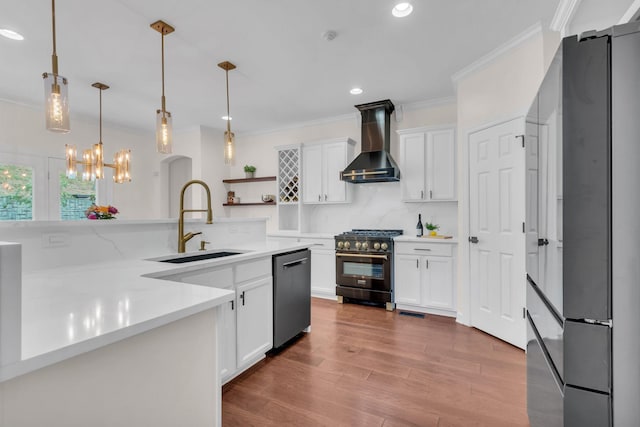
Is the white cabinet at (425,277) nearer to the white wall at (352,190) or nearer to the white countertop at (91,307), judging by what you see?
the white wall at (352,190)

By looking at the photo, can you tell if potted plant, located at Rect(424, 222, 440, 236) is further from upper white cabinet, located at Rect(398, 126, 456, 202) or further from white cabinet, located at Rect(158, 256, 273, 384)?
white cabinet, located at Rect(158, 256, 273, 384)

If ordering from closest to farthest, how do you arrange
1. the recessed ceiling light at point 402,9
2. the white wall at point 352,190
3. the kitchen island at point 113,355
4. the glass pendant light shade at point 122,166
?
the kitchen island at point 113,355, the recessed ceiling light at point 402,9, the glass pendant light shade at point 122,166, the white wall at point 352,190

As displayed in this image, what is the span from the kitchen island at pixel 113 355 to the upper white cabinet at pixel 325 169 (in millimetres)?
3395

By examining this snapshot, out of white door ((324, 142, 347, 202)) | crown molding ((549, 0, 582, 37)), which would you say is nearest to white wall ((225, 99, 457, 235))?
white door ((324, 142, 347, 202))

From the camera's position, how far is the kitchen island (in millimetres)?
736

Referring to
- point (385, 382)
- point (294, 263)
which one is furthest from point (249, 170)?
point (385, 382)

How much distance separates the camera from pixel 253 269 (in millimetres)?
2408

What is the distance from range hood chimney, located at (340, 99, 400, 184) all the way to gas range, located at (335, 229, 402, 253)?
29.7 inches

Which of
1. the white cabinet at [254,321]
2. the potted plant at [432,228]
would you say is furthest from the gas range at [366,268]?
the white cabinet at [254,321]

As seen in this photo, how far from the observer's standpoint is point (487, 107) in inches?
122

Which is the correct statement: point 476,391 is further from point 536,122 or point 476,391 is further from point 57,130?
point 57,130

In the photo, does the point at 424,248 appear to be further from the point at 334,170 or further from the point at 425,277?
the point at 334,170

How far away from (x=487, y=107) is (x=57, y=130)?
3474 millimetres

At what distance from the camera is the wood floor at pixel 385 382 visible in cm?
184
